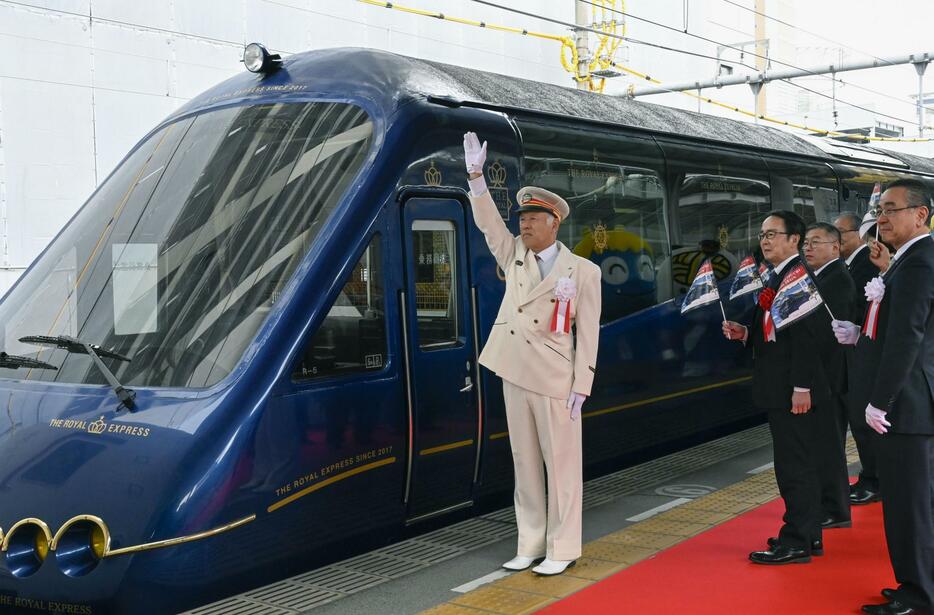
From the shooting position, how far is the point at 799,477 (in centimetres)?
570

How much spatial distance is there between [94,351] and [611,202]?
4.09m

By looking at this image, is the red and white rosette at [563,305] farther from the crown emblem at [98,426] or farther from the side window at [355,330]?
the crown emblem at [98,426]

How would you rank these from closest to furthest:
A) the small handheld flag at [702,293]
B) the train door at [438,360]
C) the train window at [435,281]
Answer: the train door at [438,360]
the train window at [435,281]
the small handheld flag at [702,293]

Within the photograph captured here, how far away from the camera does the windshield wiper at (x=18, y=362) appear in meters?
5.52

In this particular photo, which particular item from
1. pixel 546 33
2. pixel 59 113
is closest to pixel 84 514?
pixel 59 113

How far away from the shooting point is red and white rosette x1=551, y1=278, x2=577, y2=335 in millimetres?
5500

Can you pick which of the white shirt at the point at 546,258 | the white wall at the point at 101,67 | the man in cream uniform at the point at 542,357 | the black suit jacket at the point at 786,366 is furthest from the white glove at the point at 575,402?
the white wall at the point at 101,67

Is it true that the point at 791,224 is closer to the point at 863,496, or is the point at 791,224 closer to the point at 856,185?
the point at 863,496

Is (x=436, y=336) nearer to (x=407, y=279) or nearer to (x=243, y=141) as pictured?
(x=407, y=279)

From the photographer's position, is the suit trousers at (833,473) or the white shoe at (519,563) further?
the suit trousers at (833,473)

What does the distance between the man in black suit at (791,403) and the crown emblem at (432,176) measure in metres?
1.94

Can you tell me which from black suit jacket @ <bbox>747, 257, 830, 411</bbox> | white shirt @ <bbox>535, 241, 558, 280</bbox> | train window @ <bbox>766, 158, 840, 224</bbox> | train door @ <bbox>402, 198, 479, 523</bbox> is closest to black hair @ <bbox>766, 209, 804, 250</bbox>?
black suit jacket @ <bbox>747, 257, 830, 411</bbox>

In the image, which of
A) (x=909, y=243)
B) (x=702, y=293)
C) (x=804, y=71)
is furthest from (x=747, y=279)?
(x=804, y=71)

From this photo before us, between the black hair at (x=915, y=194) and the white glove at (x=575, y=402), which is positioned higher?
the black hair at (x=915, y=194)
